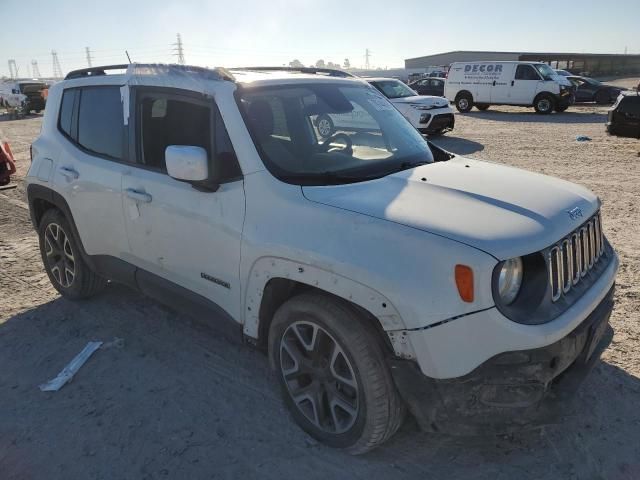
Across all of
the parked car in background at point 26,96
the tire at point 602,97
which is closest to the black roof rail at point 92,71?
the parked car in background at point 26,96

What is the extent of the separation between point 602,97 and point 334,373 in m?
28.6

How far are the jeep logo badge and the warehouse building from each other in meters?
53.9

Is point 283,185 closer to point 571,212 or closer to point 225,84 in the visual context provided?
point 225,84

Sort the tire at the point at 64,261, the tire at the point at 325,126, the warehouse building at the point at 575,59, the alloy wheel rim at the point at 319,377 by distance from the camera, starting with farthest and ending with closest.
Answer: the warehouse building at the point at 575,59, the tire at the point at 64,261, the tire at the point at 325,126, the alloy wheel rim at the point at 319,377

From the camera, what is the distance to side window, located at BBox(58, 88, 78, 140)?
425cm

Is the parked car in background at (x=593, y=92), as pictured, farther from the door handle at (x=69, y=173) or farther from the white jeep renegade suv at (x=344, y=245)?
the door handle at (x=69, y=173)

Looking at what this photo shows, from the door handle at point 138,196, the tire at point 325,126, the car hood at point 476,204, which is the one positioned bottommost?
the door handle at point 138,196

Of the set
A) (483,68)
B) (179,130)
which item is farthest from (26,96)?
(179,130)

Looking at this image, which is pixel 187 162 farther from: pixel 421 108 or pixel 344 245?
pixel 421 108

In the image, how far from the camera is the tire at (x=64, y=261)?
14.4ft

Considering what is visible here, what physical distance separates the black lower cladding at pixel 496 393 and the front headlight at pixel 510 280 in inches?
9.9

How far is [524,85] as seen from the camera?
21984mm

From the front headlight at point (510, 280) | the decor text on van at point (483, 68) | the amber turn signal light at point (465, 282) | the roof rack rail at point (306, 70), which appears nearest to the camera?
the amber turn signal light at point (465, 282)

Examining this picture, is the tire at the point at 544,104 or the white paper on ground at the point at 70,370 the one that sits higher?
the tire at the point at 544,104
